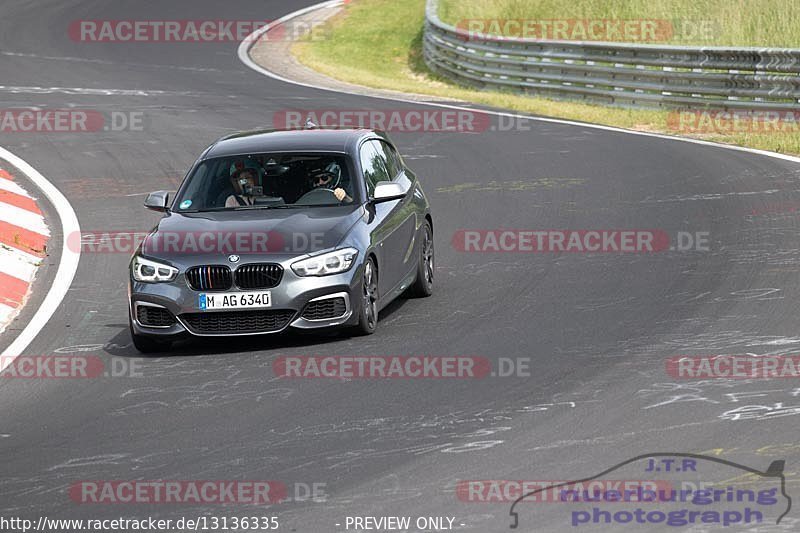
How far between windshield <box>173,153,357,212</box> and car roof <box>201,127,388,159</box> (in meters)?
0.08

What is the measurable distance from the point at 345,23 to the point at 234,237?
32.3 m

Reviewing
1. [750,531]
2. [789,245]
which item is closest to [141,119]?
[789,245]

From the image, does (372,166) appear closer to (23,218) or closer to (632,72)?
(23,218)

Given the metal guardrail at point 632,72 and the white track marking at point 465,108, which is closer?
the white track marking at point 465,108

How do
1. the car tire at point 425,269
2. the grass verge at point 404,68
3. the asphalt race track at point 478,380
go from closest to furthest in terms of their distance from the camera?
the asphalt race track at point 478,380, the car tire at point 425,269, the grass verge at point 404,68

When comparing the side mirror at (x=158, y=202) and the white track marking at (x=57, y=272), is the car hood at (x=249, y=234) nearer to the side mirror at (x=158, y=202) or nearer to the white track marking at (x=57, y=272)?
the side mirror at (x=158, y=202)

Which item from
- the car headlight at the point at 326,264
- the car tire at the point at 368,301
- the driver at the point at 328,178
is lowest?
the car tire at the point at 368,301

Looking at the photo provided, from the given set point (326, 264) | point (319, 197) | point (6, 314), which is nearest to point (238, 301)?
point (326, 264)

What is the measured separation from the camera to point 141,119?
80.9 ft

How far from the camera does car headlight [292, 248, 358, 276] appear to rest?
34.8 feet

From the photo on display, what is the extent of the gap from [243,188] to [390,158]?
1.71 m

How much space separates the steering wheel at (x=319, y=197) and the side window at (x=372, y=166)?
1.07ft

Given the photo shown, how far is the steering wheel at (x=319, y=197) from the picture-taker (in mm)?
11672

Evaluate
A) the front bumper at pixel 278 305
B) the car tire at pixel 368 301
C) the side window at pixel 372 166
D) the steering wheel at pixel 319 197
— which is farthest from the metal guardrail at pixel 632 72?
the front bumper at pixel 278 305
